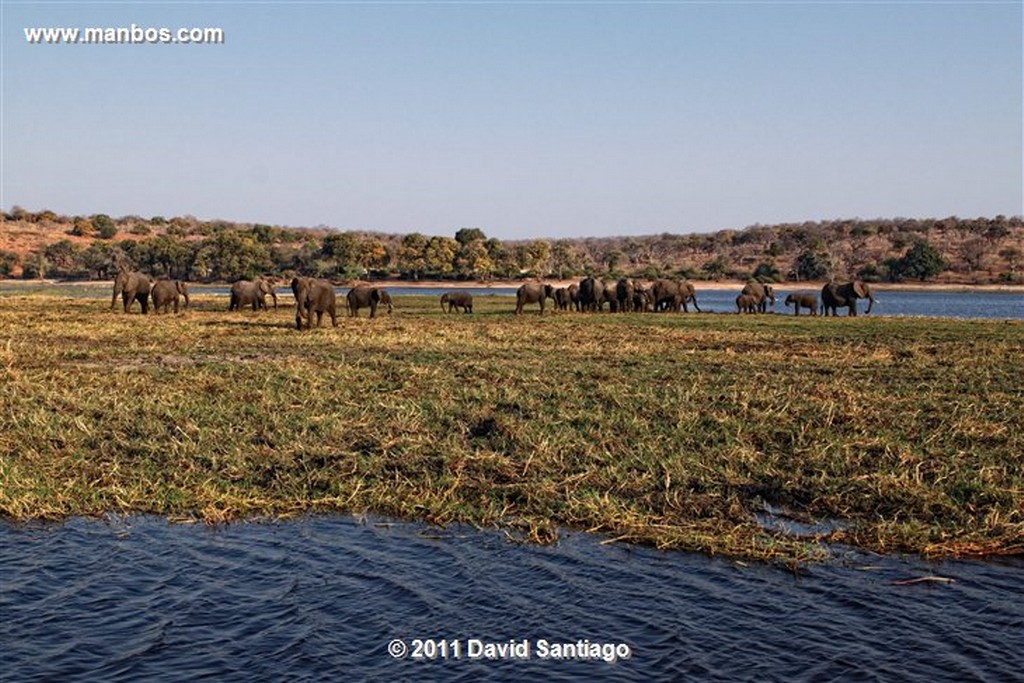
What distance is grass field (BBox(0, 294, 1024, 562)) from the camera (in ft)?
29.5

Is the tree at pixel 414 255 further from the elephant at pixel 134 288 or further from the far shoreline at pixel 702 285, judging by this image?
the elephant at pixel 134 288

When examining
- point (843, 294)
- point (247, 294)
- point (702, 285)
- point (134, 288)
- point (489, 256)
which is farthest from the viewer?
point (489, 256)

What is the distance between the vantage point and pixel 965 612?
671 centimetres

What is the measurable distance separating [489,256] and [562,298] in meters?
62.3

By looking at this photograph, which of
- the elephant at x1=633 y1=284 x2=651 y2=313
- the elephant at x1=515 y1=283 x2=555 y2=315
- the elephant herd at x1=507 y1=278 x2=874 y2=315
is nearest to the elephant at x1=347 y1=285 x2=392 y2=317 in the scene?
the elephant herd at x1=507 y1=278 x2=874 y2=315

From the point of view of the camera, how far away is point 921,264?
328 feet

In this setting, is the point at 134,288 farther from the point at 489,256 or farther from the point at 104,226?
the point at 104,226

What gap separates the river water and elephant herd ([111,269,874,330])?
21.2m

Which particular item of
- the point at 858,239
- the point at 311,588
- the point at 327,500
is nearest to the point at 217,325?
the point at 327,500

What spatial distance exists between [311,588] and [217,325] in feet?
78.4

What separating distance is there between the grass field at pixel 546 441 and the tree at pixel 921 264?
87376 millimetres

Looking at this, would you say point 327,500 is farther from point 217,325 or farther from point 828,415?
point 217,325

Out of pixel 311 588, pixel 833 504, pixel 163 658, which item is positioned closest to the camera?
pixel 163 658

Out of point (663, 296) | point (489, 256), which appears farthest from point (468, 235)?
point (663, 296)
